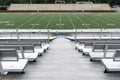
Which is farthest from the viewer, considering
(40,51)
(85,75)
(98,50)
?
(40,51)

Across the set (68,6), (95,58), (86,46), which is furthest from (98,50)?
(68,6)

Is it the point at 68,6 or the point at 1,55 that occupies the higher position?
the point at 1,55

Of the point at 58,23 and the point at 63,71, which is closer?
the point at 63,71

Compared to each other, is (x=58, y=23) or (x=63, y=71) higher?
(x=63, y=71)

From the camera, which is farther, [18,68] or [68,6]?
[68,6]

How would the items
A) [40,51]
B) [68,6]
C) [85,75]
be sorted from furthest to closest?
1. [68,6]
2. [40,51]
3. [85,75]

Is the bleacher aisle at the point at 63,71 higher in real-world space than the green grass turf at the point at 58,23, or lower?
higher

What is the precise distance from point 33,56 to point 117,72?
242 centimetres

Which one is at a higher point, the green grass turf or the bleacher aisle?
the bleacher aisle

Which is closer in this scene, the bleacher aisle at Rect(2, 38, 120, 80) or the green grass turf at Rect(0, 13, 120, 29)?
the bleacher aisle at Rect(2, 38, 120, 80)

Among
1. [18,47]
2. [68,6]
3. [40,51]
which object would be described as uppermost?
[18,47]

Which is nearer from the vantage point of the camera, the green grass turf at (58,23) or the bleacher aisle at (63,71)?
the bleacher aisle at (63,71)

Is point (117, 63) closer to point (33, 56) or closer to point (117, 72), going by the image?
point (117, 72)

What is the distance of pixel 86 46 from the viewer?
29.5ft
